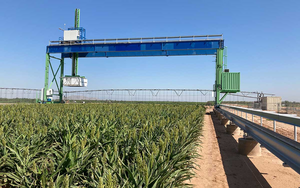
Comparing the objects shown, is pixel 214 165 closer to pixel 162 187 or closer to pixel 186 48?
pixel 162 187

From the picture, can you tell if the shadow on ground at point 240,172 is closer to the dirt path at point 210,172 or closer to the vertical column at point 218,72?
the dirt path at point 210,172

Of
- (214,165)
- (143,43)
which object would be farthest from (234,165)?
(143,43)

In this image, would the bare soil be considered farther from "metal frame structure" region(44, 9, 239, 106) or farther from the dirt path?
"metal frame structure" region(44, 9, 239, 106)

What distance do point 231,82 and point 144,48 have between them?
9.85 meters

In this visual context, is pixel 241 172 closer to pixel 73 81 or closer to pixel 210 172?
pixel 210 172

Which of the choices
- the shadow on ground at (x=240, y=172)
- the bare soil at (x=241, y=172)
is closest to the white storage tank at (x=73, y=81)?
the bare soil at (x=241, y=172)

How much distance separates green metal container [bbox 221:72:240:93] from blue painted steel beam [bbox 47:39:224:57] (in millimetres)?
3548

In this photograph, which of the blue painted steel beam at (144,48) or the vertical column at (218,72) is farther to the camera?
the blue painted steel beam at (144,48)

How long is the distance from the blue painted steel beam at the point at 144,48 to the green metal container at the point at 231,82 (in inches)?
140

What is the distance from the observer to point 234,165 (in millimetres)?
5375

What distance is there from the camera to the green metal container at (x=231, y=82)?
57.1 feet

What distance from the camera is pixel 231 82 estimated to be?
57.5 ft

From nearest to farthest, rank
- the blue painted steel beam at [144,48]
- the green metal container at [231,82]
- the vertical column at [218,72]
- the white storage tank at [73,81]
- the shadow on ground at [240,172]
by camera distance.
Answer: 1. the shadow on ground at [240,172]
2. the green metal container at [231,82]
3. the vertical column at [218,72]
4. the blue painted steel beam at [144,48]
5. the white storage tank at [73,81]

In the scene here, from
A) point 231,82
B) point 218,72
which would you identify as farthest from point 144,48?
point 231,82
